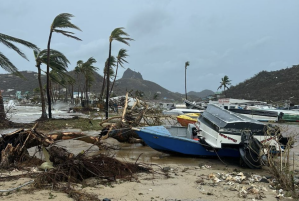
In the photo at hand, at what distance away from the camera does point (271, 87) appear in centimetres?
6538

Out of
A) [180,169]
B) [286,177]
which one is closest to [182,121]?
[180,169]

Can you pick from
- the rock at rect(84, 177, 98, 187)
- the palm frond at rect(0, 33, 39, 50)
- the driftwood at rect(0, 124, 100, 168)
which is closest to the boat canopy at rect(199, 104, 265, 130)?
the rock at rect(84, 177, 98, 187)

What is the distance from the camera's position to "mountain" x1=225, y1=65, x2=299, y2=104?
57.4m

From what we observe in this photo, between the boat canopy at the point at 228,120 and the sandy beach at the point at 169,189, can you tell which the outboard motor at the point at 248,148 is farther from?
the sandy beach at the point at 169,189

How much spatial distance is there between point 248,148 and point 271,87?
64139mm

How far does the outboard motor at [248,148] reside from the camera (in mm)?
7977

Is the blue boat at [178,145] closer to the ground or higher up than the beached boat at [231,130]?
closer to the ground

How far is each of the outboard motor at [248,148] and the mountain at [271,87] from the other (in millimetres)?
48409

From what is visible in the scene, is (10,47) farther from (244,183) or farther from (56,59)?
(244,183)

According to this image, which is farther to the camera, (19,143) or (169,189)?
(19,143)

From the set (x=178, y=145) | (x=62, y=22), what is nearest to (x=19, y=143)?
(x=178, y=145)

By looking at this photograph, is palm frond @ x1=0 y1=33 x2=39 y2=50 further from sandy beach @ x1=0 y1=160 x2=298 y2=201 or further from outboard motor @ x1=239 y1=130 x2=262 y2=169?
outboard motor @ x1=239 y1=130 x2=262 y2=169

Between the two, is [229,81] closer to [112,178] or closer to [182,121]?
[182,121]

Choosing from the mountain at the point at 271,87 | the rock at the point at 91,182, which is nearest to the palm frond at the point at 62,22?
the rock at the point at 91,182
